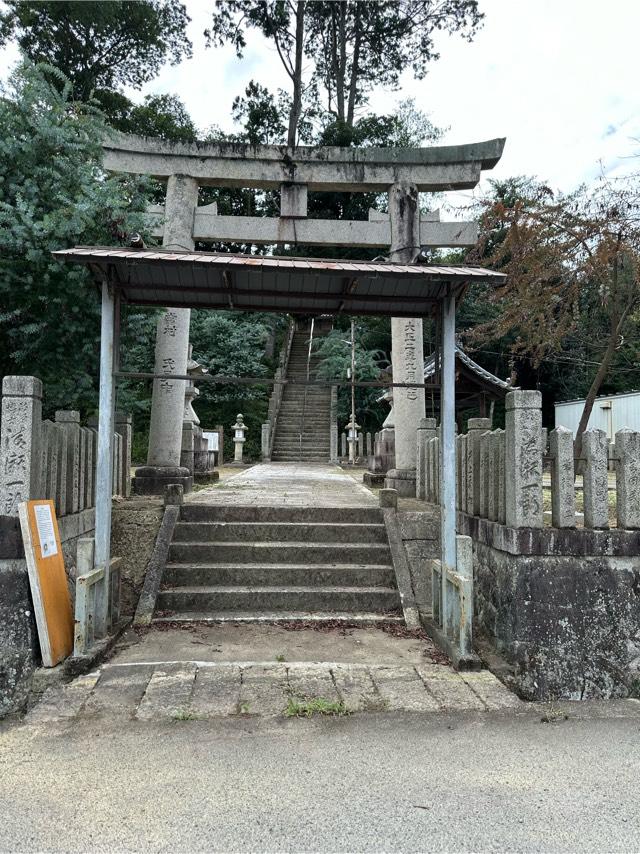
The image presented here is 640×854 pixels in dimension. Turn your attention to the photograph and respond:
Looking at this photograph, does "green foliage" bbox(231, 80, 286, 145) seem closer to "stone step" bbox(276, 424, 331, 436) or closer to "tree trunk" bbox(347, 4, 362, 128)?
"tree trunk" bbox(347, 4, 362, 128)

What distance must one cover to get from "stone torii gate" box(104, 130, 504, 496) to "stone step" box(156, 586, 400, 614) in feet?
10.2

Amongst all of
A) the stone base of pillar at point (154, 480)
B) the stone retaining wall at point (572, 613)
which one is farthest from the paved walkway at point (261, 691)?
the stone base of pillar at point (154, 480)

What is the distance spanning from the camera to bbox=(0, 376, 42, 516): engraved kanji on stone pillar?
416 centimetres

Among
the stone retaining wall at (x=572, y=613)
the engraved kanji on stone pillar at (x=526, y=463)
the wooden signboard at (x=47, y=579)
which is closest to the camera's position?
the wooden signboard at (x=47, y=579)

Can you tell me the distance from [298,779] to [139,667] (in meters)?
1.80

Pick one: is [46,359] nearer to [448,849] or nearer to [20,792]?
[20,792]

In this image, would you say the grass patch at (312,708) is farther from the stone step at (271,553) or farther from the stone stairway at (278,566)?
the stone step at (271,553)

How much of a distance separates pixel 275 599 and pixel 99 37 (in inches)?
1019

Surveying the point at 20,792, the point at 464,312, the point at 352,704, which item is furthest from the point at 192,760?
the point at 464,312

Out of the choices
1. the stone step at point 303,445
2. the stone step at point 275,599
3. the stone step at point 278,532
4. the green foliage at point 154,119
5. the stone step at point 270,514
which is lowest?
the stone step at point 275,599

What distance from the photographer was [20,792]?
2.83 metres

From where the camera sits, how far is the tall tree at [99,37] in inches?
864

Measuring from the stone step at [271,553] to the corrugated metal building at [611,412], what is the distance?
16.0m

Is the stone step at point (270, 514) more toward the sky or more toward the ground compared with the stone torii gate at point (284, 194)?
more toward the ground
